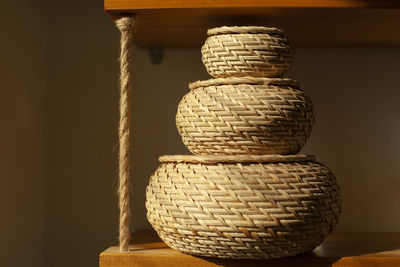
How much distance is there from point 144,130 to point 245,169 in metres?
0.54

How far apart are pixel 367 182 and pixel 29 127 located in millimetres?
903

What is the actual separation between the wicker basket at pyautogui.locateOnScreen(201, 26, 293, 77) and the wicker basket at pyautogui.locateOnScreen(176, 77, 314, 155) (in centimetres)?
2

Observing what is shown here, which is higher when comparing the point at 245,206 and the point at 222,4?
the point at 222,4

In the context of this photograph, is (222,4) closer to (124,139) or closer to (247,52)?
(247,52)

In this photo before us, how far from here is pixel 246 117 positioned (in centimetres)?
95

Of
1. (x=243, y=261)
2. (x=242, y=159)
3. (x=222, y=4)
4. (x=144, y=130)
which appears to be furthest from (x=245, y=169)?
(x=144, y=130)

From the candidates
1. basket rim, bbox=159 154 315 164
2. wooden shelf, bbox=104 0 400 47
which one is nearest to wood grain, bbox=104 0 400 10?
wooden shelf, bbox=104 0 400 47

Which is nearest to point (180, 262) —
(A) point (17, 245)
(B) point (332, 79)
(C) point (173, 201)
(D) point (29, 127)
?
(C) point (173, 201)

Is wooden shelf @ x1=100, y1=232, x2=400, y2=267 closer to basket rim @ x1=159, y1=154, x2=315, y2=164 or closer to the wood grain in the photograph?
basket rim @ x1=159, y1=154, x2=315, y2=164

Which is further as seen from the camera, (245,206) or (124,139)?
(124,139)

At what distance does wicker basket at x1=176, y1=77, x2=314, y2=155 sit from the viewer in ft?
3.14

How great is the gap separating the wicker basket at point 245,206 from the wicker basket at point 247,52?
17 cm

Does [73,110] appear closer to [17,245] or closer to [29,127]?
[29,127]

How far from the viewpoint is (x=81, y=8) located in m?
1.45
